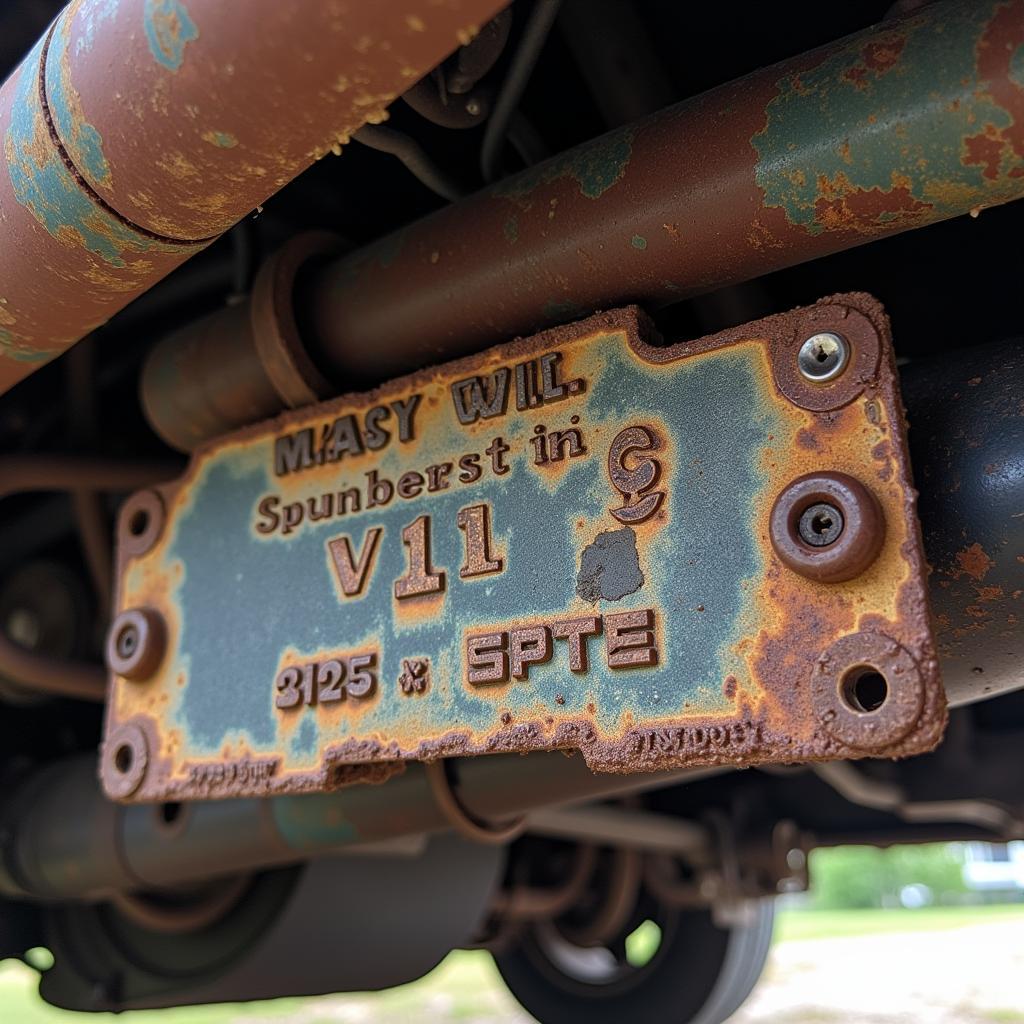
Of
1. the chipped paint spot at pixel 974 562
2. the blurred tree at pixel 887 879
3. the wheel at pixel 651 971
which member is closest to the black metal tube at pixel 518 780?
the chipped paint spot at pixel 974 562

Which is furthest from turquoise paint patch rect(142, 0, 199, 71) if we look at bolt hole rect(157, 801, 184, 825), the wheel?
the wheel

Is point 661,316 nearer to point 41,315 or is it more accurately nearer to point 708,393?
point 708,393

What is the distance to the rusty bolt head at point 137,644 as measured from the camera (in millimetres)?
1275

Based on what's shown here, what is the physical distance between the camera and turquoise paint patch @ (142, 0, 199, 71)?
2.27 ft

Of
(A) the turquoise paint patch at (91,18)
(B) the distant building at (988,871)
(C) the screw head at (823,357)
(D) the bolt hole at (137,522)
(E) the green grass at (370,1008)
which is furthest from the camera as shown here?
(B) the distant building at (988,871)

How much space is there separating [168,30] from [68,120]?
0.15 metres

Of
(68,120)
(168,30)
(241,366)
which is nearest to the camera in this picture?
(168,30)

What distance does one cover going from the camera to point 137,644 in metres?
1.28

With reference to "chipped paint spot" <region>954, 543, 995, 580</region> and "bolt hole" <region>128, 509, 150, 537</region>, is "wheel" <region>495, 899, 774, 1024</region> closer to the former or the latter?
"bolt hole" <region>128, 509, 150, 537</region>

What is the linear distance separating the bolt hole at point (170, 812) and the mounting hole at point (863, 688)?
3.36 ft

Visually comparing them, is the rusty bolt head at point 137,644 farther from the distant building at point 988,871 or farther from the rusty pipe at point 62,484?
the distant building at point 988,871

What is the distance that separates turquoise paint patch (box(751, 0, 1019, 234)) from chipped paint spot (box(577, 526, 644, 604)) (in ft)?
1.03

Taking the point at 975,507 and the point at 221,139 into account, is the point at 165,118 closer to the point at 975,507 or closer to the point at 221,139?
the point at 221,139

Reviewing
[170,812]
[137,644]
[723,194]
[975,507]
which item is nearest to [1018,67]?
[723,194]
